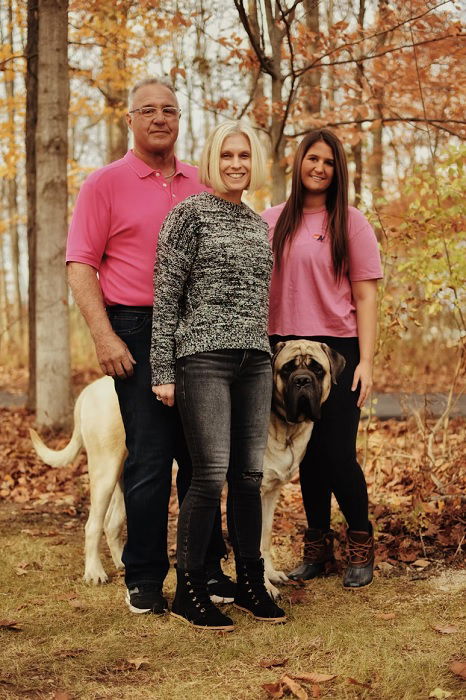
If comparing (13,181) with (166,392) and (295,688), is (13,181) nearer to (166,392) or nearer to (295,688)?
(166,392)

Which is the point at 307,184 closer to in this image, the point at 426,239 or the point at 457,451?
the point at 426,239

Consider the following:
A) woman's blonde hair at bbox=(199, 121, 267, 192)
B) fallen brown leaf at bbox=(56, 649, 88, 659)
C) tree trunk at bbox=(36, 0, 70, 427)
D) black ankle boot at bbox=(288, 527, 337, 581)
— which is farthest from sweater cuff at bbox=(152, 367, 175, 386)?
tree trunk at bbox=(36, 0, 70, 427)

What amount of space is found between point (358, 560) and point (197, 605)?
3.30ft

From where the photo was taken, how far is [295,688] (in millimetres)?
2715

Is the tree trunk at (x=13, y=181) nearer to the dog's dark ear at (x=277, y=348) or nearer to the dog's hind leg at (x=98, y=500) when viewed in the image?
the dog's hind leg at (x=98, y=500)

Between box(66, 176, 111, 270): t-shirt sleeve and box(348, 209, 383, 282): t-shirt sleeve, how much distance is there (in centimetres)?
120

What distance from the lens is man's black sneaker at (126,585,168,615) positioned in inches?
140

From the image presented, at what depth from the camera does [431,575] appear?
416 cm

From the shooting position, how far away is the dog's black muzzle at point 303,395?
3.59 meters

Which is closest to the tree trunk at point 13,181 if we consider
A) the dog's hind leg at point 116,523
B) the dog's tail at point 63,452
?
the dog's tail at point 63,452

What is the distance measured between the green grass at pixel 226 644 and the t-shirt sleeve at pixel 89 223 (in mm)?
1608

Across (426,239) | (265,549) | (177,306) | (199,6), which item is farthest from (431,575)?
(199,6)

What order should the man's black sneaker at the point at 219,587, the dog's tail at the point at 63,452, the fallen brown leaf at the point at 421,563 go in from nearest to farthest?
the man's black sneaker at the point at 219,587 → the fallen brown leaf at the point at 421,563 → the dog's tail at the point at 63,452

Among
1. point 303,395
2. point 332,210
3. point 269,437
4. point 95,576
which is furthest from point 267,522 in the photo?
point 332,210
